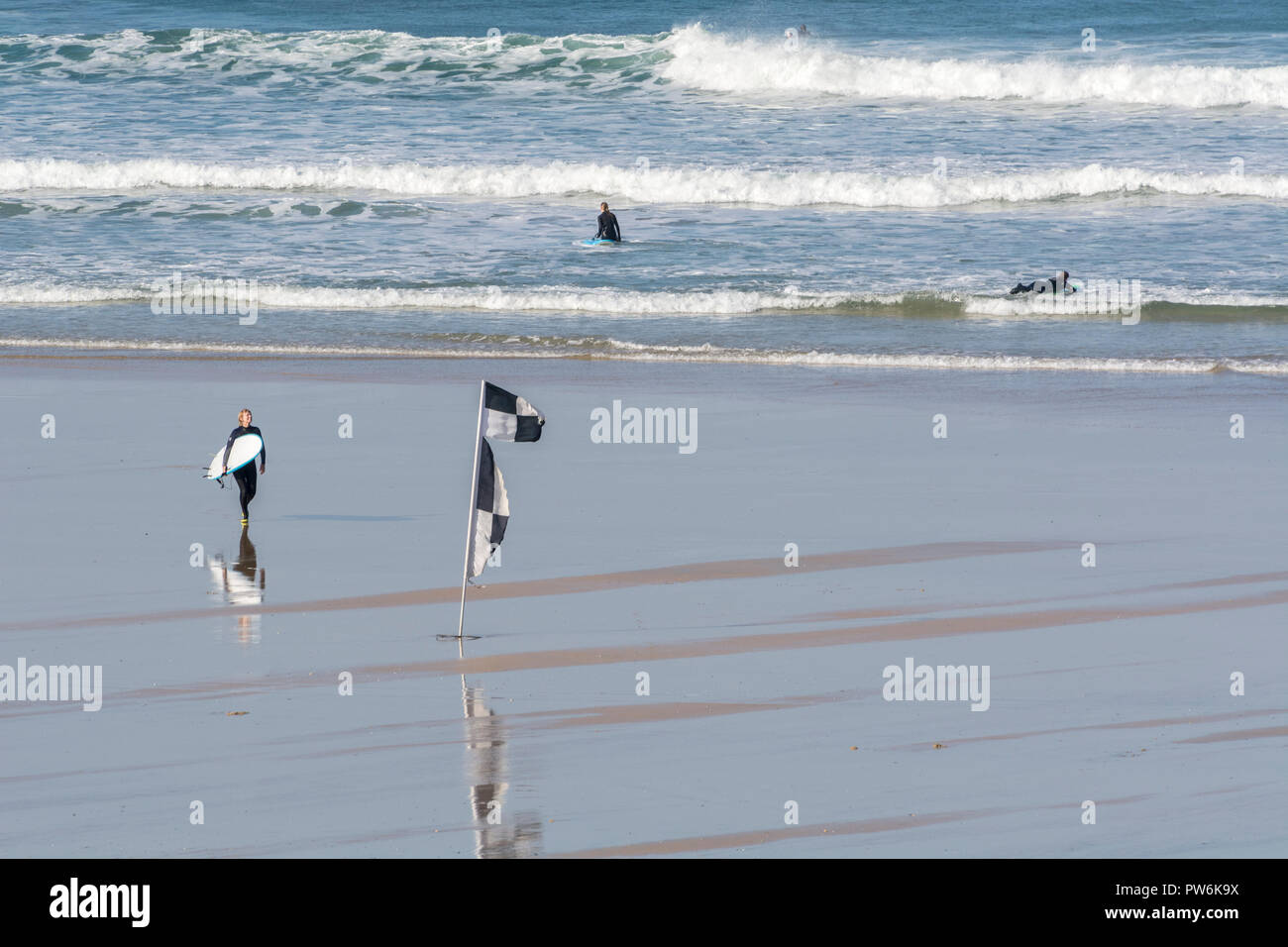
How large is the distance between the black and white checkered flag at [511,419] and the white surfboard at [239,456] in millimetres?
3097

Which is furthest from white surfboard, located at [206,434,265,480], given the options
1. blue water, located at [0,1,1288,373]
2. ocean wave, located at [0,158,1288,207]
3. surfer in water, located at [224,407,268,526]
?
ocean wave, located at [0,158,1288,207]

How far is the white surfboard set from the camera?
468 inches

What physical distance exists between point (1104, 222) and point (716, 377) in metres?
11.6

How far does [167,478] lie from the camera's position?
13.5m

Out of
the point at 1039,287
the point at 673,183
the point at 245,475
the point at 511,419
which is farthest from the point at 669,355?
the point at 673,183

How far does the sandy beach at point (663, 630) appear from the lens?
270 inches

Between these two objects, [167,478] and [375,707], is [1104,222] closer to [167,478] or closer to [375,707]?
[167,478]

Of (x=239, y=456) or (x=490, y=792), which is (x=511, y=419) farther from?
(x=239, y=456)

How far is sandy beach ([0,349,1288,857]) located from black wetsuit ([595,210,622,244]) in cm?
975

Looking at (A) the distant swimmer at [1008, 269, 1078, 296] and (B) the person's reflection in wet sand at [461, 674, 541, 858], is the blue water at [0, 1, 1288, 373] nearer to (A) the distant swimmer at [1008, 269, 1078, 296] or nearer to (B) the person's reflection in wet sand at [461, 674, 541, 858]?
(A) the distant swimmer at [1008, 269, 1078, 296]

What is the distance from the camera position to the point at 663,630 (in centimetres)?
949

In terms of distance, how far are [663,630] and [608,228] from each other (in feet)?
56.8
